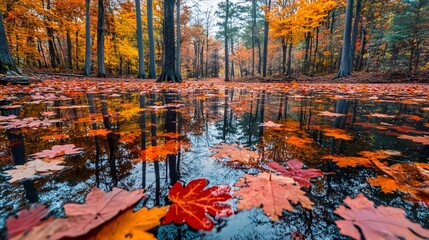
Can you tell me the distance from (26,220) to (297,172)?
0.83 metres

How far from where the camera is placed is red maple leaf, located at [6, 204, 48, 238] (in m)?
0.41

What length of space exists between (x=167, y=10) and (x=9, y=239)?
876cm

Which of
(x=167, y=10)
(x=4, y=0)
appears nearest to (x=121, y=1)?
(x=4, y=0)

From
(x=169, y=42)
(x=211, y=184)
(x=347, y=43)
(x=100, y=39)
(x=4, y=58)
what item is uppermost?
(x=100, y=39)

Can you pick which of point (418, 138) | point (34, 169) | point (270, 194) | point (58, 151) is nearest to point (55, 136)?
point (58, 151)

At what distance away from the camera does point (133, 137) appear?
4.05ft

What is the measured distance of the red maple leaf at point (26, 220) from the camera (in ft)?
1.33

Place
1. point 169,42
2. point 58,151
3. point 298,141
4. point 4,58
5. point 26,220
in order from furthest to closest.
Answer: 1. point 169,42
2. point 4,58
3. point 298,141
4. point 58,151
5. point 26,220

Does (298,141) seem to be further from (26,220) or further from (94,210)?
(26,220)

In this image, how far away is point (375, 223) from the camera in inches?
19.6

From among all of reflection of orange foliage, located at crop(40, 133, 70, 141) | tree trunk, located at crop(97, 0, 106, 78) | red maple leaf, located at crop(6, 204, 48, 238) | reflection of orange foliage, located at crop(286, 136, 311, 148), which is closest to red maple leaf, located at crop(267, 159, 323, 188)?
reflection of orange foliage, located at crop(286, 136, 311, 148)

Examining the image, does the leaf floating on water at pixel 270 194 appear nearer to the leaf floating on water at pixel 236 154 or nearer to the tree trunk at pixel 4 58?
the leaf floating on water at pixel 236 154

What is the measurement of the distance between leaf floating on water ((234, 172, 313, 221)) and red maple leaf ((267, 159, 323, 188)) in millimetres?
43

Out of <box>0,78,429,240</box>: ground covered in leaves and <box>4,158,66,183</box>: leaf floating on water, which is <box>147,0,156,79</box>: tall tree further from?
<box>4,158,66,183</box>: leaf floating on water
